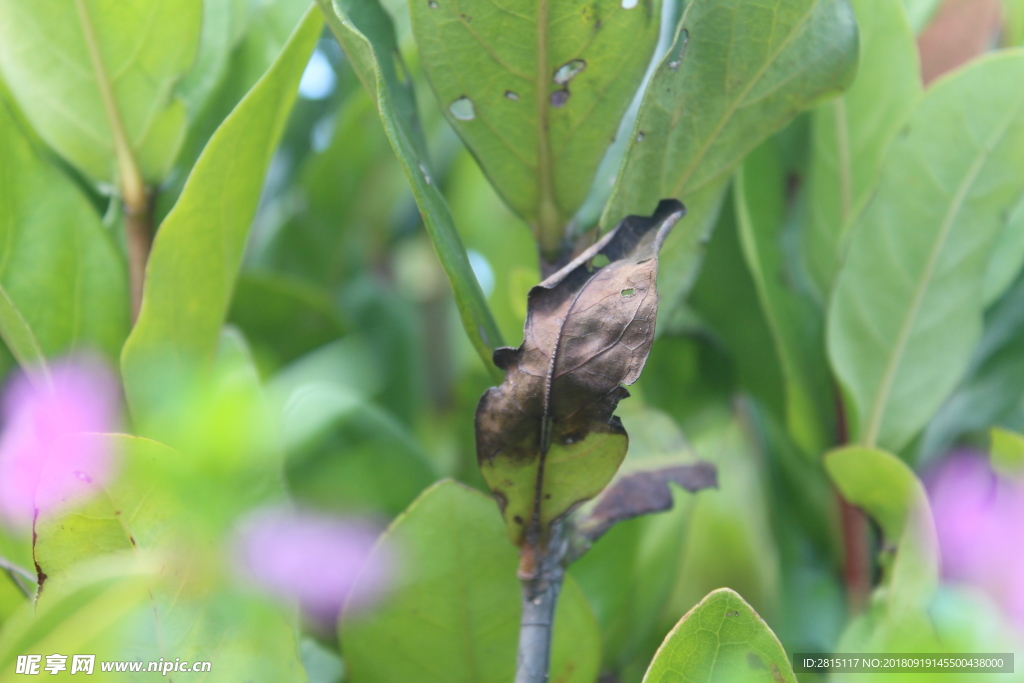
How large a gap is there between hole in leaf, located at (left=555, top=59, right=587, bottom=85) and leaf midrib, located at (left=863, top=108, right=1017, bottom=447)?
363 millimetres

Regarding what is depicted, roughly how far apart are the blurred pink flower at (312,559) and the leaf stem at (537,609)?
0.11 metres

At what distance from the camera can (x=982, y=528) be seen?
665 mm

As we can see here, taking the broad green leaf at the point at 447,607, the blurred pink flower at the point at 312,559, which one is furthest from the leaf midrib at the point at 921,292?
the blurred pink flower at the point at 312,559

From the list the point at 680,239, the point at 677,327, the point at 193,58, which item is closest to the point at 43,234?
the point at 193,58

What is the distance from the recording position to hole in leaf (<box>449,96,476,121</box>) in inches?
20.2

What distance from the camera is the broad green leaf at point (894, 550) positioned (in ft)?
1.83

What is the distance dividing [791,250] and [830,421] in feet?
0.56

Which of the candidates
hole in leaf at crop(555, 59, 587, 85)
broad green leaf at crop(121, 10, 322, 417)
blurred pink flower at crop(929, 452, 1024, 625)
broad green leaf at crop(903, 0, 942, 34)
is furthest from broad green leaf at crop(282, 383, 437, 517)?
broad green leaf at crop(903, 0, 942, 34)

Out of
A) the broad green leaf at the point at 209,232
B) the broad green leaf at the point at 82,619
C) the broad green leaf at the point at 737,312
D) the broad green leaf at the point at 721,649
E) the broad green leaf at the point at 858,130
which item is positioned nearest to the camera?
the broad green leaf at the point at 82,619

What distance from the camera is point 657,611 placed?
75 centimetres

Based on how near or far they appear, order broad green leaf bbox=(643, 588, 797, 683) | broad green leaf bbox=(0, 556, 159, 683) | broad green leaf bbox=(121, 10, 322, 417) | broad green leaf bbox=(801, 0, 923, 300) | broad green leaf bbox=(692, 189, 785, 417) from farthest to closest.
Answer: broad green leaf bbox=(692, 189, 785, 417)
broad green leaf bbox=(801, 0, 923, 300)
broad green leaf bbox=(121, 10, 322, 417)
broad green leaf bbox=(643, 588, 797, 683)
broad green leaf bbox=(0, 556, 159, 683)

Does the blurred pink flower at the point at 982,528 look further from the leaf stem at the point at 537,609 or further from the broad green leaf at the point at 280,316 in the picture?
the broad green leaf at the point at 280,316

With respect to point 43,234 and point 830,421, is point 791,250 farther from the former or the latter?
point 43,234

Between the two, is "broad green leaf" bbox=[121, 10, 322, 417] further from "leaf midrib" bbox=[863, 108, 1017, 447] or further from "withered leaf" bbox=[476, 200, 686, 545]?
"leaf midrib" bbox=[863, 108, 1017, 447]
